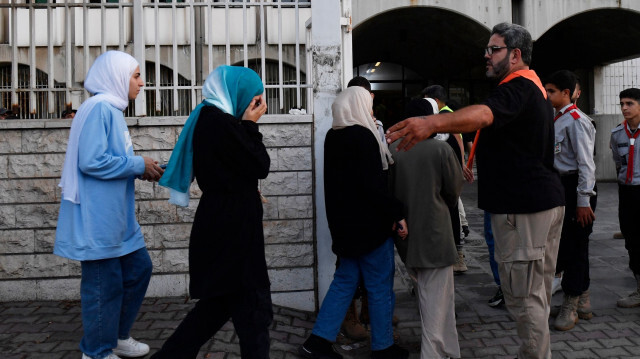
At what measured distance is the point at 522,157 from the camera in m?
3.18

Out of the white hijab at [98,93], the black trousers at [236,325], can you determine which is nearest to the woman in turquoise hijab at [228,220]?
the black trousers at [236,325]

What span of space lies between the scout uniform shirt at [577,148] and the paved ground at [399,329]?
3.44ft

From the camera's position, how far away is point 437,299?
3.64m

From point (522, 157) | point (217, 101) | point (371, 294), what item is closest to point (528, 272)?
point (522, 157)

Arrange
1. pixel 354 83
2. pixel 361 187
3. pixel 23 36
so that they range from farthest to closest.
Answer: pixel 23 36, pixel 354 83, pixel 361 187

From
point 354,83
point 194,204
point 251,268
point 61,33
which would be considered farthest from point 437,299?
point 61,33

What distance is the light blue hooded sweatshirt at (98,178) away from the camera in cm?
332

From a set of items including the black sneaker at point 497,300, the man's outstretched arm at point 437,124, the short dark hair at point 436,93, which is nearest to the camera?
the man's outstretched arm at point 437,124

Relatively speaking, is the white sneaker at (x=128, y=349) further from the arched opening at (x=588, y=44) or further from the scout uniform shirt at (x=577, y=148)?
the arched opening at (x=588, y=44)

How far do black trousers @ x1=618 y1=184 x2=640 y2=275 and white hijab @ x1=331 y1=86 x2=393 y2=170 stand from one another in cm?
257

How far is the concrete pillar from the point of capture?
4668 mm

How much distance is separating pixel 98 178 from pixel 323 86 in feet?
6.77

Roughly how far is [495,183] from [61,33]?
35.1ft

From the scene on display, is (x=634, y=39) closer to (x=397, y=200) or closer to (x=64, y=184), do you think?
(x=397, y=200)
